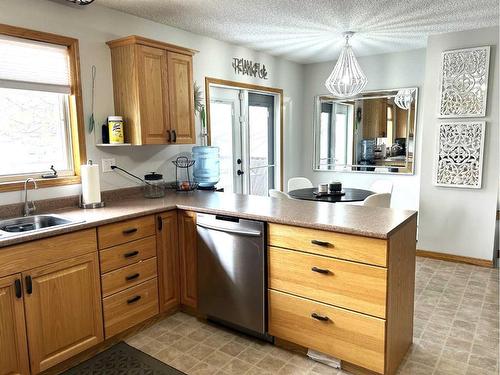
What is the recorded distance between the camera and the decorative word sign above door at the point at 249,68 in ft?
14.6

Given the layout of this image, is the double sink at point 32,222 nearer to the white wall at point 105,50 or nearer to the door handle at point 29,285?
the white wall at point 105,50

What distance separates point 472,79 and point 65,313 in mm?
4205

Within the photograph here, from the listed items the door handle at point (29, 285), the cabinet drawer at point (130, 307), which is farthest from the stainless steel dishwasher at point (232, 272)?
the door handle at point (29, 285)

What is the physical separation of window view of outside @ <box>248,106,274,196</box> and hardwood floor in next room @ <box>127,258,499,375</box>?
2406 mm

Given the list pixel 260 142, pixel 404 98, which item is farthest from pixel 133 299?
pixel 404 98

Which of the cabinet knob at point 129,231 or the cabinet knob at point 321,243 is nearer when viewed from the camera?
the cabinet knob at point 321,243

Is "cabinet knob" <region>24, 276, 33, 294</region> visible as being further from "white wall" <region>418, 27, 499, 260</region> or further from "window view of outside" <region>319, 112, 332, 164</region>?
"window view of outside" <region>319, 112, 332, 164</region>

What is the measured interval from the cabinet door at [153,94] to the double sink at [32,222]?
90cm

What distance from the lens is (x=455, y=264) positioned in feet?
13.5

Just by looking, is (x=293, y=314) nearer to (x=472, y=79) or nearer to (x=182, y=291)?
(x=182, y=291)

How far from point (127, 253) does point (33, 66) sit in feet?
4.92

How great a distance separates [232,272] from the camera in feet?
8.66

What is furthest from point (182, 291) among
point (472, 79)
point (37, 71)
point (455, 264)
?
point (472, 79)

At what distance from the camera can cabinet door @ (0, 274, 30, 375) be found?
201cm
